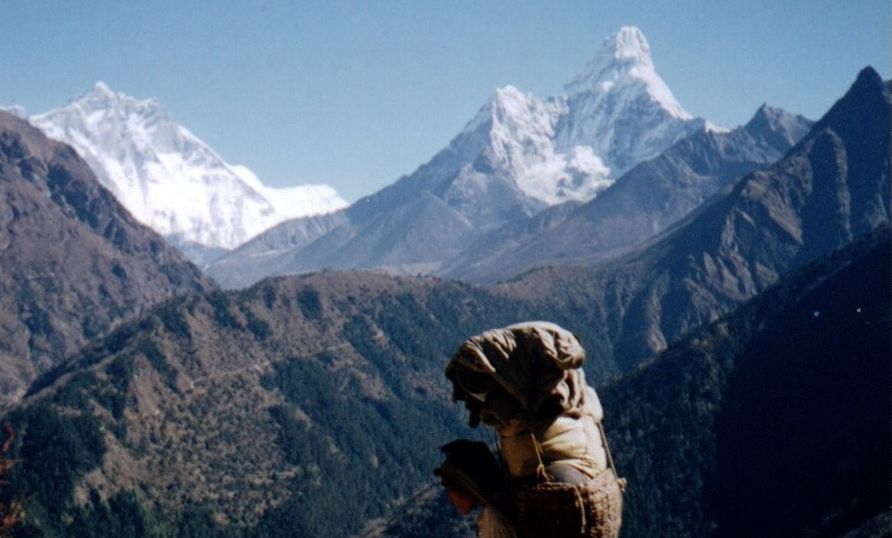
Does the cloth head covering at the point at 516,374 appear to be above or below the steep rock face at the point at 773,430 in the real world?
above

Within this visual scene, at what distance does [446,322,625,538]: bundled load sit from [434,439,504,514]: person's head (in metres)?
0.15

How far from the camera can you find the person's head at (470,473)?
7.70 m

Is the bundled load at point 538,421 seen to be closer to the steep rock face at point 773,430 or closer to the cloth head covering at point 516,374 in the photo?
the cloth head covering at point 516,374

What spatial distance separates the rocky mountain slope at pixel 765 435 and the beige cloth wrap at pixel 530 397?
13703cm

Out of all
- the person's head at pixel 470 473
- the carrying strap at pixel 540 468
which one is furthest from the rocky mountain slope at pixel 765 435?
the carrying strap at pixel 540 468

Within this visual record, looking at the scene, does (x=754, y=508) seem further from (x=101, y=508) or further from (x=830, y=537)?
(x=101, y=508)

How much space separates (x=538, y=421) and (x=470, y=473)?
0.76 m

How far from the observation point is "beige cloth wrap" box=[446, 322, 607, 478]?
24.8ft

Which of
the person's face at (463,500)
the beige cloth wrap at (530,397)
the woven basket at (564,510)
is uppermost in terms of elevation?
the beige cloth wrap at (530,397)

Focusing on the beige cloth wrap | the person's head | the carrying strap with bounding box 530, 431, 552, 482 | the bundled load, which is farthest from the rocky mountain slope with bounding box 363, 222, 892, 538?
the carrying strap with bounding box 530, 431, 552, 482

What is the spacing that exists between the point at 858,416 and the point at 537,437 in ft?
547

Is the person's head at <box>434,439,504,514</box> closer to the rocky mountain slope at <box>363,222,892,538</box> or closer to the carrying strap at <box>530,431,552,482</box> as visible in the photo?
the carrying strap at <box>530,431,552,482</box>

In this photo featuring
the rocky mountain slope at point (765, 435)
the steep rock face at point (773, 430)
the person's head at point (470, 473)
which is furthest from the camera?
the rocky mountain slope at point (765, 435)

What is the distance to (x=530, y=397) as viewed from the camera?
7.65m
